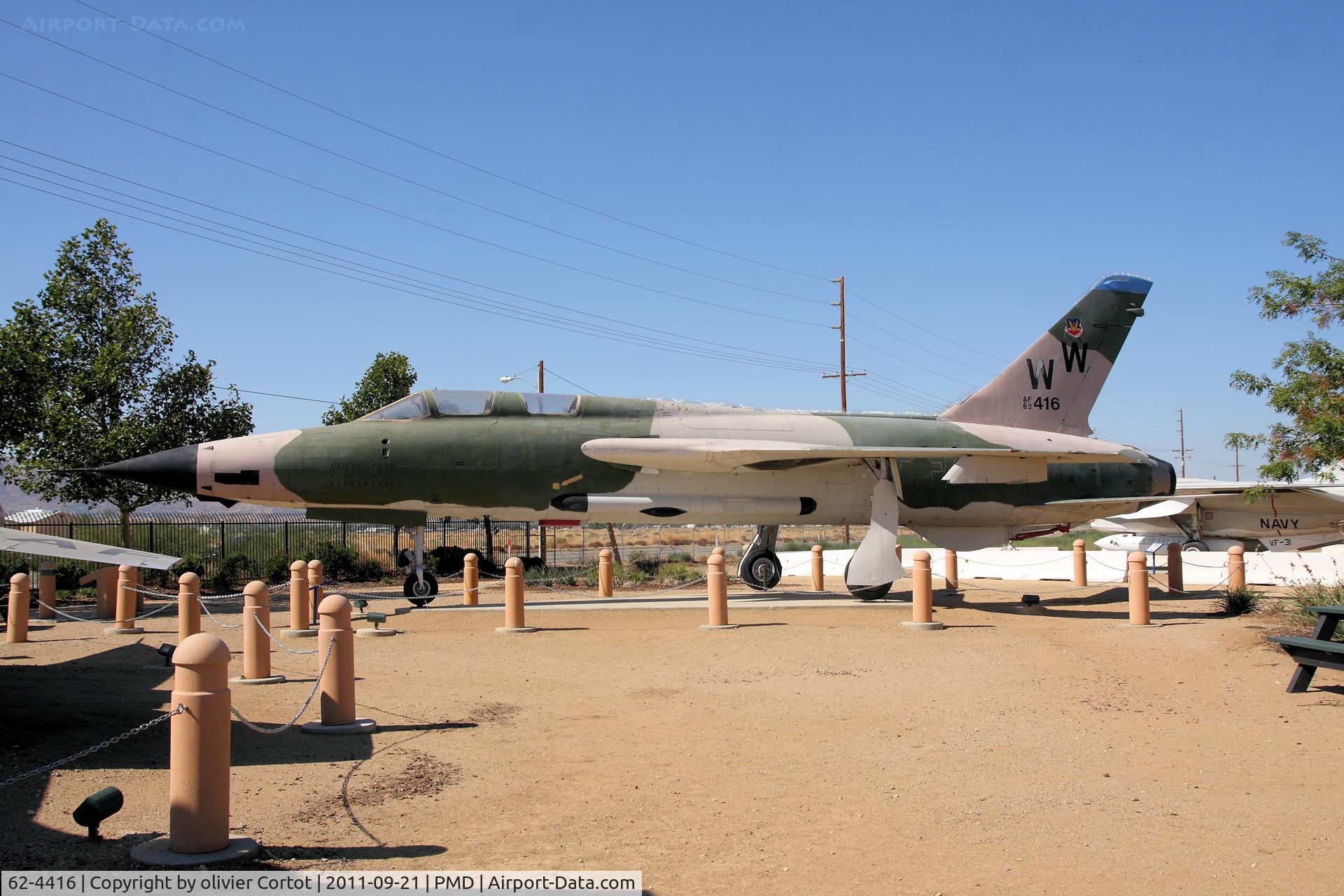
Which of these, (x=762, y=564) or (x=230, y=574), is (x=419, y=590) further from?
(x=230, y=574)

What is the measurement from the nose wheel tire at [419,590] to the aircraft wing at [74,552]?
7689mm

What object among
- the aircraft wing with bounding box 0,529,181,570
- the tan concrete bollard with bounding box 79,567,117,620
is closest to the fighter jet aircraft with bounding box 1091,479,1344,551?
the aircraft wing with bounding box 0,529,181,570

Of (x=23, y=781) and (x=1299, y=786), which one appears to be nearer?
(x=23, y=781)

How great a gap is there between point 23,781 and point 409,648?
6176 mm

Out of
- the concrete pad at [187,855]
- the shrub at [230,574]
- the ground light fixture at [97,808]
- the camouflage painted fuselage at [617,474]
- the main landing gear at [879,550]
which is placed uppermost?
the camouflage painted fuselage at [617,474]

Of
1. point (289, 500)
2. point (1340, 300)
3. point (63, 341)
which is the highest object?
point (63, 341)

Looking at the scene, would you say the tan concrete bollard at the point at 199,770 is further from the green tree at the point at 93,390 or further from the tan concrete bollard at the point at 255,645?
the green tree at the point at 93,390

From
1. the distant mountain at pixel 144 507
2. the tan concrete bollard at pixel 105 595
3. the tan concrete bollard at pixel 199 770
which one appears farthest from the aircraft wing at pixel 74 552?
the tan concrete bollard at pixel 105 595

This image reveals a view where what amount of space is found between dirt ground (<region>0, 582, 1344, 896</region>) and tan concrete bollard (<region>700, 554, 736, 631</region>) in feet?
5.34

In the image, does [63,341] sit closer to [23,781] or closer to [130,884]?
[23,781]

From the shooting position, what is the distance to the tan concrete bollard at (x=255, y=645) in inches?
358

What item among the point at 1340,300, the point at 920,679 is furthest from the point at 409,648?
the point at 1340,300

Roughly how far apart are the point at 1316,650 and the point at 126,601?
15111mm

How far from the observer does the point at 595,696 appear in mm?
8555
